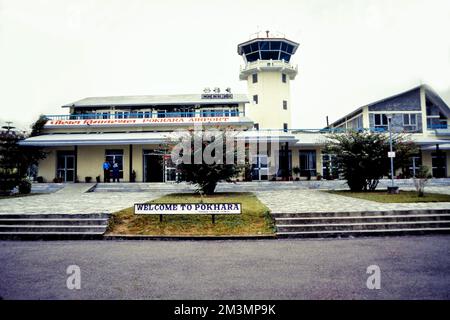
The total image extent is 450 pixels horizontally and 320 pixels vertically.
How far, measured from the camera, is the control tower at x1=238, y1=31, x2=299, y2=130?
2845 cm

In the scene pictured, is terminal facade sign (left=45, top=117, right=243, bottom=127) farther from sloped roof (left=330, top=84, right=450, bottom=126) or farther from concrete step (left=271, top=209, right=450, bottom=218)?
concrete step (left=271, top=209, right=450, bottom=218)

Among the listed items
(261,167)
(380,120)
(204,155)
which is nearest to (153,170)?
(261,167)

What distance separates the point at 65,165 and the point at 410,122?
29.6 metres

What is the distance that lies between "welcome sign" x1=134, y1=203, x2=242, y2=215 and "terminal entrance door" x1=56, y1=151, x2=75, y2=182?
1670 cm

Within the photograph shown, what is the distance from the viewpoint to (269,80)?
29.0 m

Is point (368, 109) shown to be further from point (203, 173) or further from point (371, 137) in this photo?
point (203, 173)

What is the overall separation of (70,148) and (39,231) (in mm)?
15814

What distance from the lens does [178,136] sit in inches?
556

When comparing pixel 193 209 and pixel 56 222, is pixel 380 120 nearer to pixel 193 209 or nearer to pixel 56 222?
pixel 193 209

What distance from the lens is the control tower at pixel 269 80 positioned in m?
28.5

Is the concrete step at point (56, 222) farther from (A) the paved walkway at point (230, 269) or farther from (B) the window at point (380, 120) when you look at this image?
(B) the window at point (380, 120)

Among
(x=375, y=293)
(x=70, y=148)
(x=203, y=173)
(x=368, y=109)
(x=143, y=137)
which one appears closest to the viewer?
(x=375, y=293)

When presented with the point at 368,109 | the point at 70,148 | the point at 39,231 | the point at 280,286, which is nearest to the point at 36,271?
the point at 39,231

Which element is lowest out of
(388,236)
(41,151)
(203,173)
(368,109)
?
(388,236)
